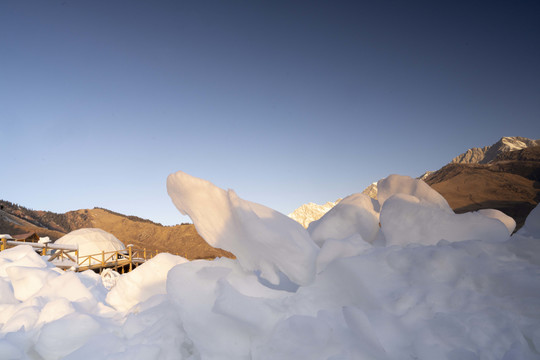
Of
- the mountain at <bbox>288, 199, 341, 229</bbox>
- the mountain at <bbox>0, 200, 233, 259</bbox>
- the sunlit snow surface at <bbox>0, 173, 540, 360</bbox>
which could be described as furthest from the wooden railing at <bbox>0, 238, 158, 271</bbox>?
the mountain at <bbox>288, 199, 341, 229</bbox>

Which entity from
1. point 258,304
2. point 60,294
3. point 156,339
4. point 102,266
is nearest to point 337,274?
point 258,304

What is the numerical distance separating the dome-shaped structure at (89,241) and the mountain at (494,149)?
60.5 metres

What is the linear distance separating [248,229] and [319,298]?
0.71 metres

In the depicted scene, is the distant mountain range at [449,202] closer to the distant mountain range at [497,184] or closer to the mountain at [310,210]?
the distant mountain range at [497,184]

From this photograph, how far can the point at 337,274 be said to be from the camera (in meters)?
2.18

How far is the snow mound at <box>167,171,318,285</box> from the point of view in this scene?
2.43 meters

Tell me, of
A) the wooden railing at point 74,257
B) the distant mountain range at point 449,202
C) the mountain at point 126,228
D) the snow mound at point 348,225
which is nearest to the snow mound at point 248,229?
the snow mound at point 348,225

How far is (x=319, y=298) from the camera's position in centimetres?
217

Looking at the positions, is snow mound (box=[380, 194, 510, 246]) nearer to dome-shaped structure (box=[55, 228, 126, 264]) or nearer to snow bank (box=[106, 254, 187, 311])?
snow bank (box=[106, 254, 187, 311])

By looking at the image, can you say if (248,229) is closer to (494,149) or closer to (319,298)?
(319,298)

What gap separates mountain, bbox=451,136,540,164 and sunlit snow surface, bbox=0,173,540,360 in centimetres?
6449

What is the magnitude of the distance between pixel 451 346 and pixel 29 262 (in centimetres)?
535

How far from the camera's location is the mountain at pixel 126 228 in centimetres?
4653

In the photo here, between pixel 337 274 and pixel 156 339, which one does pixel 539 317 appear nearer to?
pixel 337 274
